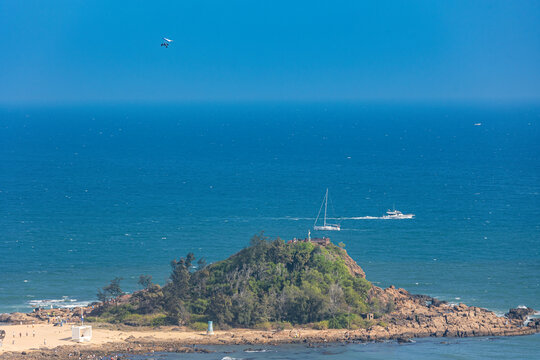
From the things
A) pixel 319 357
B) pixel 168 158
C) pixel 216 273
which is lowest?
pixel 319 357

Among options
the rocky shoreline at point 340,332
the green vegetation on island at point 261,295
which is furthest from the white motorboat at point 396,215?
the green vegetation on island at point 261,295

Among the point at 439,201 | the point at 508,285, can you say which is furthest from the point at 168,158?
the point at 508,285

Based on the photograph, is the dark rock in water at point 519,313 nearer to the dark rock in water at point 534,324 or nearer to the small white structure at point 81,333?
the dark rock in water at point 534,324

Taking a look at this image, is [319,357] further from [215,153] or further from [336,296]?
[215,153]

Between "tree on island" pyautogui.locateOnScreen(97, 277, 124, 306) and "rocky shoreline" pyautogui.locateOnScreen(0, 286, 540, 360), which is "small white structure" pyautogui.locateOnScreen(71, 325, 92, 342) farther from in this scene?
"tree on island" pyautogui.locateOnScreen(97, 277, 124, 306)

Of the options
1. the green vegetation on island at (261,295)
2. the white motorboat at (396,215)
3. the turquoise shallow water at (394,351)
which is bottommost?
the turquoise shallow water at (394,351)

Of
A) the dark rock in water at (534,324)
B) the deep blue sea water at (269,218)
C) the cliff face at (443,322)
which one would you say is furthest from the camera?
the deep blue sea water at (269,218)
